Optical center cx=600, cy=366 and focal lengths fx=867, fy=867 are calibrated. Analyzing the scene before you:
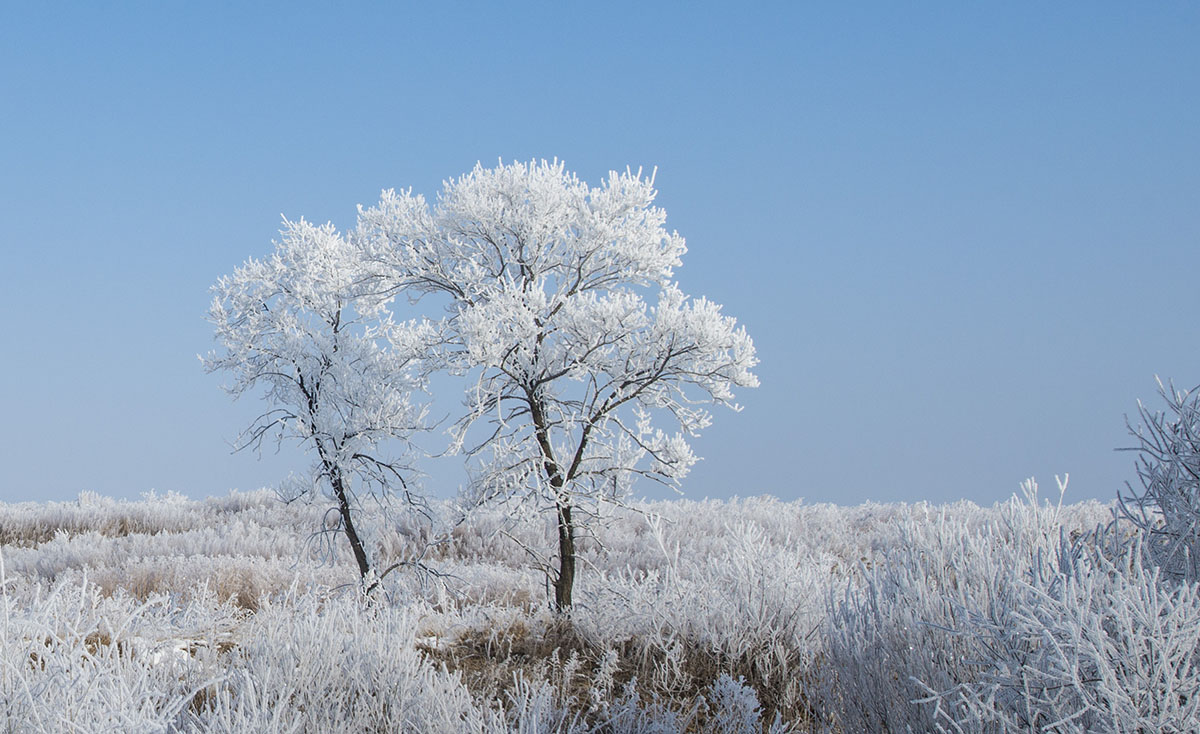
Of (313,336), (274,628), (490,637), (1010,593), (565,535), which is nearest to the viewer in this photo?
(1010,593)

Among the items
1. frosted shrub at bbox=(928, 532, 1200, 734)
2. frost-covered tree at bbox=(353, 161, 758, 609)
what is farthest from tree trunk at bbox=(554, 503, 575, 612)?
frosted shrub at bbox=(928, 532, 1200, 734)

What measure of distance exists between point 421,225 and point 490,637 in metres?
4.53

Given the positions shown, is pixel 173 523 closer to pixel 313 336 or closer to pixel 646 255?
pixel 313 336

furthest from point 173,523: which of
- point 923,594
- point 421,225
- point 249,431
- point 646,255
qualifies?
point 923,594

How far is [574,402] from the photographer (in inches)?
345

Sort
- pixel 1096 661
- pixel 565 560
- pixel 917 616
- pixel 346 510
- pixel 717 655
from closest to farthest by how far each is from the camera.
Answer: pixel 1096 661, pixel 917 616, pixel 717 655, pixel 565 560, pixel 346 510

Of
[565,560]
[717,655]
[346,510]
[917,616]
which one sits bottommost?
[717,655]

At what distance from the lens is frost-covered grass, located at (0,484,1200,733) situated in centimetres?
307

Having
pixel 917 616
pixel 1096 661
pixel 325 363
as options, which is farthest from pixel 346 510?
pixel 1096 661

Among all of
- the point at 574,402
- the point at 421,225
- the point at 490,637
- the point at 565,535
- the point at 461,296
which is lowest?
the point at 490,637

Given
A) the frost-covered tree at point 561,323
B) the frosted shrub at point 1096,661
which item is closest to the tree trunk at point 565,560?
the frost-covered tree at point 561,323

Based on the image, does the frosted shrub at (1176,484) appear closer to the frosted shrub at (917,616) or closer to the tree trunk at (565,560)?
the frosted shrub at (917,616)

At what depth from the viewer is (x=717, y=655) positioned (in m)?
6.13

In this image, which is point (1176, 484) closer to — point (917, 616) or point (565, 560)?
point (917, 616)
